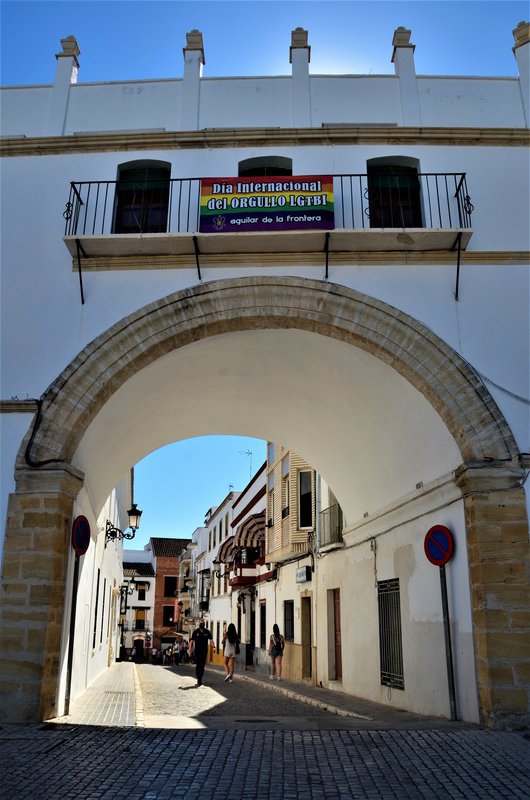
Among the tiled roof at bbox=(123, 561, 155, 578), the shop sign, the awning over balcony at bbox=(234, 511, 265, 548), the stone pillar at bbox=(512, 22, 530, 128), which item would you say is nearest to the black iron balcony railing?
the shop sign

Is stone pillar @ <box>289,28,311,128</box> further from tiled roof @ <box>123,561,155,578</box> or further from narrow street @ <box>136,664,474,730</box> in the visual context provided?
tiled roof @ <box>123,561,155,578</box>

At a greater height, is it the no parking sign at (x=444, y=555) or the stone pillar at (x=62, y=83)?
the stone pillar at (x=62, y=83)

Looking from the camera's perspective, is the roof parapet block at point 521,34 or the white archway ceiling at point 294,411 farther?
the roof parapet block at point 521,34

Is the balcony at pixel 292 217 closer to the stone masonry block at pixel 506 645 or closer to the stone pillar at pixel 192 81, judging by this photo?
the stone pillar at pixel 192 81

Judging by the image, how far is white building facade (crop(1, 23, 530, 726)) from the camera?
781 centimetres

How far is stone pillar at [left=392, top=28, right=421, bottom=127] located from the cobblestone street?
7981 mm

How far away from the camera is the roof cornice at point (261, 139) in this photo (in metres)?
9.57

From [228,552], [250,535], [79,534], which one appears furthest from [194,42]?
[228,552]

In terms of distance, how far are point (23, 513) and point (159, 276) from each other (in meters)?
3.44

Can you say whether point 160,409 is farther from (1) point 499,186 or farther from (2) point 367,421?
(1) point 499,186

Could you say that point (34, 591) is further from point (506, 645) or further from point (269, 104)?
point (269, 104)

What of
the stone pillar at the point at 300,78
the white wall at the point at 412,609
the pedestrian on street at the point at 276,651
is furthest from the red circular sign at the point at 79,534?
the pedestrian on street at the point at 276,651

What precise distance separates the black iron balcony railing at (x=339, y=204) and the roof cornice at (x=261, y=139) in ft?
1.74

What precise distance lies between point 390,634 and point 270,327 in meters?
5.33
